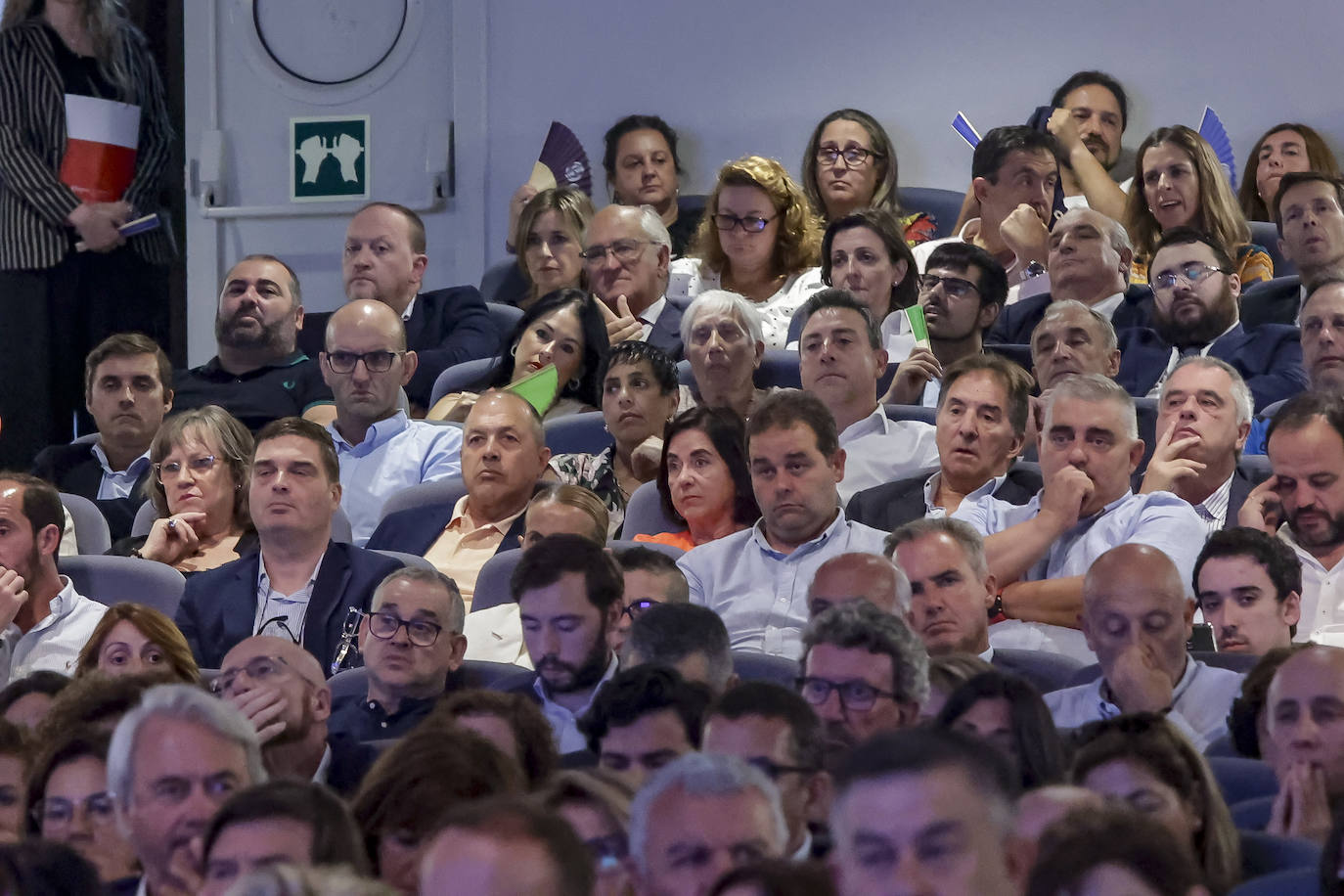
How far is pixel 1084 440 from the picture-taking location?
3.59 metres

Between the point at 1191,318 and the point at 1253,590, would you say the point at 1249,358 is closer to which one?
the point at 1191,318

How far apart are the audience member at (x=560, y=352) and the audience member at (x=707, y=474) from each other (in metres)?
0.80

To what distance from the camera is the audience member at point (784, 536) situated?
3535mm

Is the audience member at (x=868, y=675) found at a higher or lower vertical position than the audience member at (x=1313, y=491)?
lower

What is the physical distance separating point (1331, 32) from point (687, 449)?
293 centimetres

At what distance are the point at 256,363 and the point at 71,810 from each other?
255 cm

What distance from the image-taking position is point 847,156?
17.4 ft

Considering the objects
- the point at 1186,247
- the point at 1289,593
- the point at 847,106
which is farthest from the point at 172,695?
the point at 847,106

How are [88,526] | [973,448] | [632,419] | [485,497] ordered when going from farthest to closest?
[632,419] < [88,526] < [485,497] < [973,448]

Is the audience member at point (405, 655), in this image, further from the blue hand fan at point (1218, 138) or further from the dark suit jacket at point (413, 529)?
the blue hand fan at point (1218, 138)

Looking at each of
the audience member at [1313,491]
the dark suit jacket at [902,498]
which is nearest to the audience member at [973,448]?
the dark suit jacket at [902,498]

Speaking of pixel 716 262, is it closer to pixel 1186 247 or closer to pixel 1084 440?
pixel 1186 247

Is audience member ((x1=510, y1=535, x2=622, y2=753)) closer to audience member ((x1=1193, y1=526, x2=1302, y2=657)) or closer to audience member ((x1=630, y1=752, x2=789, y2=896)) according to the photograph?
audience member ((x1=1193, y1=526, x2=1302, y2=657))

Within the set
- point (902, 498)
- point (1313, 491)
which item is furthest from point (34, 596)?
point (1313, 491)
